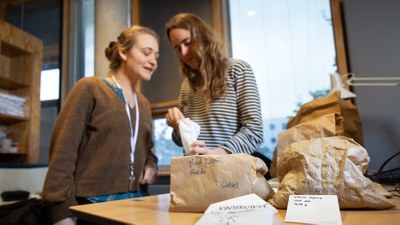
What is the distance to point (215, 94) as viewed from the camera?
1.17 m

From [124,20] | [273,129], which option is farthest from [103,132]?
[124,20]

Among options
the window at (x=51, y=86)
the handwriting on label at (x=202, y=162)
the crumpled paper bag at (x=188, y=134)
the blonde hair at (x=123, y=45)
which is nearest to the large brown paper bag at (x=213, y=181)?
the handwriting on label at (x=202, y=162)

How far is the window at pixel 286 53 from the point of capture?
2088 millimetres

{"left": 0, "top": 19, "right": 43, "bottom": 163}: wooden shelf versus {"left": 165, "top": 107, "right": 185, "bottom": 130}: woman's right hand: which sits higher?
{"left": 0, "top": 19, "right": 43, "bottom": 163}: wooden shelf

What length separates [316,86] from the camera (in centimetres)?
208

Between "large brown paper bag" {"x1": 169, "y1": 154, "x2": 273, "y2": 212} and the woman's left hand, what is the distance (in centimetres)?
76

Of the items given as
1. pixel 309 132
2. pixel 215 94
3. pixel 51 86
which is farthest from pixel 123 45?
pixel 51 86

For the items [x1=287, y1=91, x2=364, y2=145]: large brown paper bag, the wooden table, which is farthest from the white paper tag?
[x1=287, y1=91, x2=364, y2=145]: large brown paper bag

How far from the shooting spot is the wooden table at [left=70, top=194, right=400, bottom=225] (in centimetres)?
48

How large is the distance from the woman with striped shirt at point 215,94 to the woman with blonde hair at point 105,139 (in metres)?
0.19

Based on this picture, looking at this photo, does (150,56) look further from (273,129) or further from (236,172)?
(273,129)

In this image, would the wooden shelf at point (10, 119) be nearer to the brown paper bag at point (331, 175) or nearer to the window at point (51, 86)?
the window at point (51, 86)

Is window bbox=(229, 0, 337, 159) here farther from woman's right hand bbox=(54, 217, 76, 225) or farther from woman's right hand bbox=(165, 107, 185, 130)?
woman's right hand bbox=(54, 217, 76, 225)

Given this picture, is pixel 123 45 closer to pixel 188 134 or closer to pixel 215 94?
pixel 215 94
